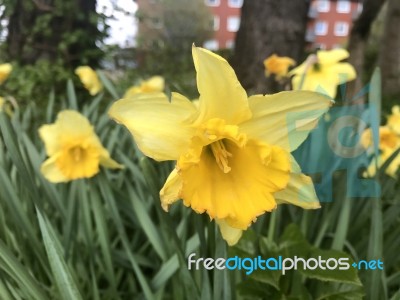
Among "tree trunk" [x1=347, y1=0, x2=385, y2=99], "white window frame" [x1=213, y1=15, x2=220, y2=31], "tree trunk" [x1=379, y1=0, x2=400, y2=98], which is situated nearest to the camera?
"tree trunk" [x1=347, y1=0, x2=385, y2=99]

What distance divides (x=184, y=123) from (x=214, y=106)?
2.0 inches

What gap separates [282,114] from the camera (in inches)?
30.9

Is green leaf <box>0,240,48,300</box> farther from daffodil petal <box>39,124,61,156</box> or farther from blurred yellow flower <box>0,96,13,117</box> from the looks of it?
blurred yellow flower <box>0,96,13,117</box>

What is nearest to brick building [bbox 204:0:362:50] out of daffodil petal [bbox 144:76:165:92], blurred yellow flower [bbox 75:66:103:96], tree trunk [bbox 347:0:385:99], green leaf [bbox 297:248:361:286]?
tree trunk [bbox 347:0:385:99]

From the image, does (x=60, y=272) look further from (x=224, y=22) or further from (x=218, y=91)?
(x=224, y=22)

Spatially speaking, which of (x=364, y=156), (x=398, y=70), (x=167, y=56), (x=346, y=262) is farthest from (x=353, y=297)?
(x=398, y=70)

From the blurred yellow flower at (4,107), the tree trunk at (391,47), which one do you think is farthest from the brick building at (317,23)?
the blurred yellow flower at (4,107)

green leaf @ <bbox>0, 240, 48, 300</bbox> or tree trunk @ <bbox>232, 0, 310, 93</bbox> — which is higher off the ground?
tree trunk @ <bbox>232, 0, 310, 93</bbox>

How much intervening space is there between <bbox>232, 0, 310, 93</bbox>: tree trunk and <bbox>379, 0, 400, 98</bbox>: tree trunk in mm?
4487

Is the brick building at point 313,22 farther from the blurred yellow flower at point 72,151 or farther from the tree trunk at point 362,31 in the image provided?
the blurred yellow flower at point 72,151

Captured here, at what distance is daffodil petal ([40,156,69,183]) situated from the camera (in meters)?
1.39

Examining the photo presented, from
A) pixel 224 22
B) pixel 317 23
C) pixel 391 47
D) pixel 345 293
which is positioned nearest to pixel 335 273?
pixel 345 293

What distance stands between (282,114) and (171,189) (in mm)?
205

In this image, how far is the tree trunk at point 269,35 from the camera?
3.33 m
